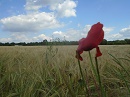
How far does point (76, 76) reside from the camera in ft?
6.29

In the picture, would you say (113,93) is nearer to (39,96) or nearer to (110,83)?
(110,83)

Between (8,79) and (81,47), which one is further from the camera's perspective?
(8,79)

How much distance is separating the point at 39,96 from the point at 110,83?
605 millimetres

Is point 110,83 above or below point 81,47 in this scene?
below

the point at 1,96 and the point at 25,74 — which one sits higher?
the point at 25,74

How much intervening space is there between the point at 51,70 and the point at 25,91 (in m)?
0.75

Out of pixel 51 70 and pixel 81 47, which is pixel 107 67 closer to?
pixel 51 70

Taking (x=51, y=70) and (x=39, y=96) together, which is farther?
(x=51, y=70)

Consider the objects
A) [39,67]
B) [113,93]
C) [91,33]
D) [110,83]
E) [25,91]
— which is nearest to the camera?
[91,33]

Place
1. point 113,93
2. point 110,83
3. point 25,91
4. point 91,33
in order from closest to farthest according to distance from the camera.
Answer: point 91,33
point 25,91
point 113,93
point 110,83

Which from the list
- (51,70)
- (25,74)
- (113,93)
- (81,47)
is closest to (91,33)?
(81,47)

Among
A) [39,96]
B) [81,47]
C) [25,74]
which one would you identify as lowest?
[39,96]

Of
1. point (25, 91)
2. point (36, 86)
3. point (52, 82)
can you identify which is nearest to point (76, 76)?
point (52, 82)

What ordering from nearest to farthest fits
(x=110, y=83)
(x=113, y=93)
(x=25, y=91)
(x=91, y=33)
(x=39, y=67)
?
(x=91, y=33) → (x=25, y=91) → (x=113, y=93) → (x=110, y=83) → (x=39, y=67)
